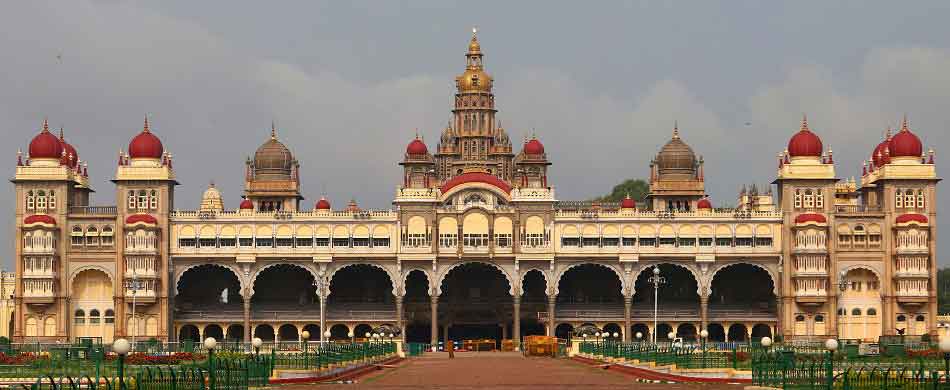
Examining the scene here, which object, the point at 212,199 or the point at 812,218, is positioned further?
the point at 212,199

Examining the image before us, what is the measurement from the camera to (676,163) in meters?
151

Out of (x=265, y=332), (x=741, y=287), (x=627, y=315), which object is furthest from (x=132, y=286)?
(x=741, y=287)

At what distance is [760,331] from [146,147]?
159 ft

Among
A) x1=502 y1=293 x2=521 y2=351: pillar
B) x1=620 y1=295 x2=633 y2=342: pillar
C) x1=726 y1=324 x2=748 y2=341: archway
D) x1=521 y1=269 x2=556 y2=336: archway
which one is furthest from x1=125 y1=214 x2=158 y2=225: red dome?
x1=726 y1=324 x2=748 y2=341: archway

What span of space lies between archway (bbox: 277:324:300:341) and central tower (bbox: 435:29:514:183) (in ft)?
70.0

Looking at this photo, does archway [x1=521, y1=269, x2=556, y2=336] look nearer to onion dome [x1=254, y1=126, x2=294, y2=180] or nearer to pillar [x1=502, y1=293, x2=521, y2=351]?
Answer: pillar [x1=502, y1=293, x2=521, y2=351]

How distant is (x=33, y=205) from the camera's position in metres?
137

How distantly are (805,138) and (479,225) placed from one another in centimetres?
2557

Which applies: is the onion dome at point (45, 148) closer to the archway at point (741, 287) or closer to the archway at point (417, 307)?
the archway at point (417, 307)

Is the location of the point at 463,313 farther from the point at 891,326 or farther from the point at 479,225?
the point at 891,326

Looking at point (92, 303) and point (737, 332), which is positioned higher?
point (92, 303)

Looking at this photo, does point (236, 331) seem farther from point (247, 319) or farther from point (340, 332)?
point (340, 332)

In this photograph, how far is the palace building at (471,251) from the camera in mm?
135250

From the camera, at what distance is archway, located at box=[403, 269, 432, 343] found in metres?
142
